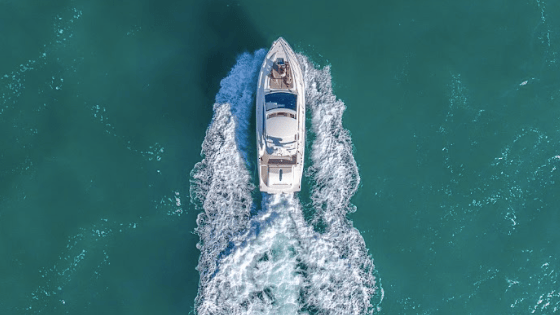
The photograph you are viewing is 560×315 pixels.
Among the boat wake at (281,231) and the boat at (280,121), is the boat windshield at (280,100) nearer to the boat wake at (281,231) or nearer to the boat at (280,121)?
the boat at (280,121)

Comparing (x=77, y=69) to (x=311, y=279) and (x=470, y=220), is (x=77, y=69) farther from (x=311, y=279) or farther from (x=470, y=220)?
(x=470, y=220)

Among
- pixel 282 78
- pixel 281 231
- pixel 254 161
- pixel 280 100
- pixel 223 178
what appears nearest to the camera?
pixel 280 100

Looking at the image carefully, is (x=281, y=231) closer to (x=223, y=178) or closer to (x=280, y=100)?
A: (x=223, y=178)

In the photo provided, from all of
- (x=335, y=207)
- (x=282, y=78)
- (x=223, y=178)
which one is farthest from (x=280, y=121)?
(x=335, y=207)

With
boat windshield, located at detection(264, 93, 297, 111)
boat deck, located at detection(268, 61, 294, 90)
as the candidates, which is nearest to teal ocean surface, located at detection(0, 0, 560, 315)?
boat deck, located at detection(268, 61, 294, 90)

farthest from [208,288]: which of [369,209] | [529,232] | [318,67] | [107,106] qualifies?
[529,232]

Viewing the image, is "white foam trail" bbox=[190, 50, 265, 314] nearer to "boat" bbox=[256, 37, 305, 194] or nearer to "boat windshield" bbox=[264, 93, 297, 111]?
"boat" bbox=[256, 37, 305, 194]

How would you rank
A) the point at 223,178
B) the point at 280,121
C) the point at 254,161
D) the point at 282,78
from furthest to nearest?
the point at 254,161 < the point at 223,178 < the point at 282,78 < the point at 280,121
